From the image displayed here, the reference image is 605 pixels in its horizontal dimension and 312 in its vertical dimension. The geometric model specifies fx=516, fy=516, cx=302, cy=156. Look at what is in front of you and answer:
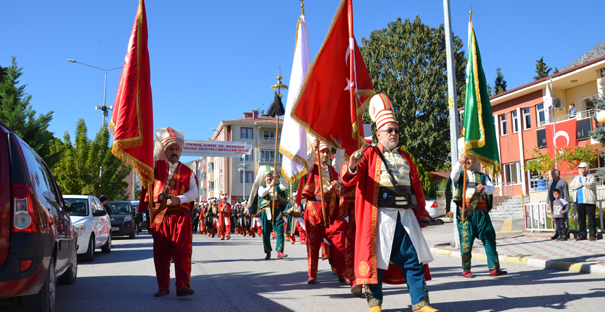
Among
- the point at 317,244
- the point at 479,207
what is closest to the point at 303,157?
the point at 317,244

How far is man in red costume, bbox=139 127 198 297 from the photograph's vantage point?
618 centimetres

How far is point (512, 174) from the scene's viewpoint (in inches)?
1287

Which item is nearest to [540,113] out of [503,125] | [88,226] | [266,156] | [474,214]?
[503,125]

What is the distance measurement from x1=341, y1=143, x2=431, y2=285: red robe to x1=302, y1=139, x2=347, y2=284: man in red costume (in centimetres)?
184

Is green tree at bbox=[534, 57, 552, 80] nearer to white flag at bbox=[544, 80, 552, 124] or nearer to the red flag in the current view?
white flag at bbox=[544, 80, 552, 124]

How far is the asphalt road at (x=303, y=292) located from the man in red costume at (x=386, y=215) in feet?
2.52

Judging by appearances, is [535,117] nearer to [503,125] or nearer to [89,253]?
[503,125]

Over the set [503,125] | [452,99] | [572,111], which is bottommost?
[452,99]

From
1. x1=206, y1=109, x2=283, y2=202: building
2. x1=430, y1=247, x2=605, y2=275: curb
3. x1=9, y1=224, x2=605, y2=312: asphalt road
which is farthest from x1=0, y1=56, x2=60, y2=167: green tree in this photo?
x1=206, y1=109, x2=283, y2=202: building

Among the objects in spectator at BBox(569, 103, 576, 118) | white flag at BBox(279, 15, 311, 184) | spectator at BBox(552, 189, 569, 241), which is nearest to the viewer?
white flag at BBox(279, 15, 311, 184)

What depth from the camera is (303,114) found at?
20.0ft

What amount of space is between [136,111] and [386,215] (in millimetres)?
3395

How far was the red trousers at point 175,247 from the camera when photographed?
6.16m

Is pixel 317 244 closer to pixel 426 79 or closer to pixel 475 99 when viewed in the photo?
pixel 475 99
